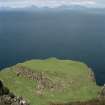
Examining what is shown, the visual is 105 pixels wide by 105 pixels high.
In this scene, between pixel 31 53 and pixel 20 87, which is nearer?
pixel 20 87

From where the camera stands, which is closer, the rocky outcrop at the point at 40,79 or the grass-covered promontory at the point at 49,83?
the grass-covered promontory at the point at 49,83

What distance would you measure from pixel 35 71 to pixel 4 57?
92.6 meters

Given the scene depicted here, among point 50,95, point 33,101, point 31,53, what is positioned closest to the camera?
point 33,101

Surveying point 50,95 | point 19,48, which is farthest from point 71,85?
point 19,48

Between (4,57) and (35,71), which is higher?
(35,71)

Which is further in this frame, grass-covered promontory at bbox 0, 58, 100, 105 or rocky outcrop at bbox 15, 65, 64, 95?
rocky outcrop at bbox 15, 65, 64, 95

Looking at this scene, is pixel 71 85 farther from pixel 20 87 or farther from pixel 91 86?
pixel 20 87

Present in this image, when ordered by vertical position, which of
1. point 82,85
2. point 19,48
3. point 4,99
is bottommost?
point 19,48

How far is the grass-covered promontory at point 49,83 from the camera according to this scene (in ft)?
206

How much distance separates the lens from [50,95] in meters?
64.5

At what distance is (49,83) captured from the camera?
68938 mm

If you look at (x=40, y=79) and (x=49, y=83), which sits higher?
(x=40, y=79)

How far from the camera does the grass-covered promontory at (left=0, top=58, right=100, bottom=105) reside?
62713 millimetres

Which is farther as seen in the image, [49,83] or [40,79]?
[40,79]
